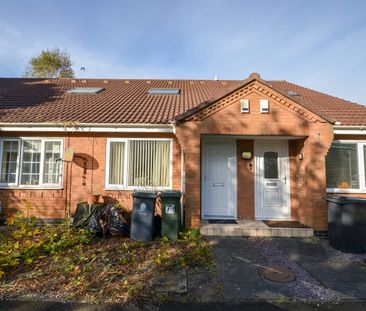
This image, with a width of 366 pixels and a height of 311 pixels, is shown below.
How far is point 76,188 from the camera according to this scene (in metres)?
8.09

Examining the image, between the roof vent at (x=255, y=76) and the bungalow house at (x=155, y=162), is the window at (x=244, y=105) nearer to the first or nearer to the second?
the bungalow house at (x=155, y=162)

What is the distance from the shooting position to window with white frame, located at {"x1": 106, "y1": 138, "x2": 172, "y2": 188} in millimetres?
8133

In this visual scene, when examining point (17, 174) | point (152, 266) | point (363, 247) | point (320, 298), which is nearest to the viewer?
point (320, 298)

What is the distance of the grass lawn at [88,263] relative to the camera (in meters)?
3.98

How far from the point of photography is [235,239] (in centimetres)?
676

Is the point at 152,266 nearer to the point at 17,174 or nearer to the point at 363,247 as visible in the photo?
the point at 363,247

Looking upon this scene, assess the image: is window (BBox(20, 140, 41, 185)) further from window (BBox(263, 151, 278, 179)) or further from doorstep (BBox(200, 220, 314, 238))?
window (BBox(263, 151, 278, 179))

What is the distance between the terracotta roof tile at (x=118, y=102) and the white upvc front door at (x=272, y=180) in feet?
5.97

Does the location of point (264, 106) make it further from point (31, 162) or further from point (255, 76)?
point (31, 162)

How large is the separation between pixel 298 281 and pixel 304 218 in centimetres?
348

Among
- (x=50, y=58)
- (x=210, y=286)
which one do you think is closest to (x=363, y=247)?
(x=210, y=286)

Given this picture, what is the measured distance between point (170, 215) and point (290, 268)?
10.0ft

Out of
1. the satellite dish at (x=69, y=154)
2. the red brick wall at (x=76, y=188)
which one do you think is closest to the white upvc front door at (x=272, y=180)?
the red brick wall at (x=76, y=188)

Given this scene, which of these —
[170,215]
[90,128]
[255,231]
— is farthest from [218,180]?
[90,128]
